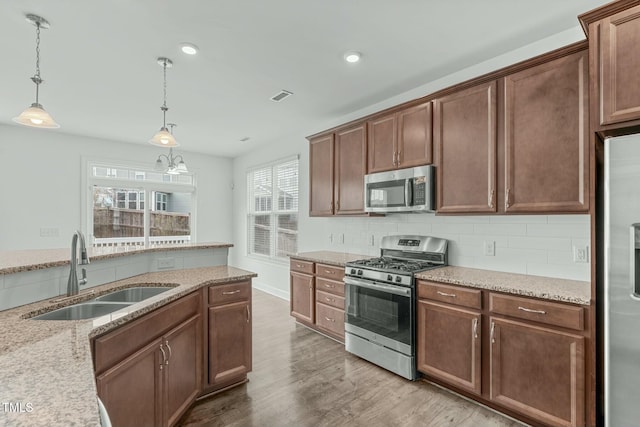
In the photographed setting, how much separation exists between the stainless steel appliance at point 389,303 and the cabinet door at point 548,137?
0.97 m

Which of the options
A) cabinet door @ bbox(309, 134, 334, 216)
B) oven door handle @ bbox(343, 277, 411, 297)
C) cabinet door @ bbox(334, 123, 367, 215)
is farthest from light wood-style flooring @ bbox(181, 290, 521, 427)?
cabinet door @ bbox(309, 134, 334, 216)

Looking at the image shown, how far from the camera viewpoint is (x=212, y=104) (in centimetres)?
387

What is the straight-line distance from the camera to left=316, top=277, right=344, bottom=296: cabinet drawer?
341cm

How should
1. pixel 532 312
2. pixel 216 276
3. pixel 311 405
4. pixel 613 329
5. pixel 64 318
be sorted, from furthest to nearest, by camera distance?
pixel 216 276 → pixel 311 405 → pixel 532 312 → pixel 64 318 → pixel 613 329

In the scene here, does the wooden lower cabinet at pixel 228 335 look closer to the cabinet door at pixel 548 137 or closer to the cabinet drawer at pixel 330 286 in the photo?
the cabinet drawer at pixel 330 286

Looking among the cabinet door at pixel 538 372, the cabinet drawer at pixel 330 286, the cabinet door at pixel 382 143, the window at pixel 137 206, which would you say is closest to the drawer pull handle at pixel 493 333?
the cabinet door at pixel 538 372

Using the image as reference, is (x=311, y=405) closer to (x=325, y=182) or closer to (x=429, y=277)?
(x=429, y=277)

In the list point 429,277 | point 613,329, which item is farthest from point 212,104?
point 613,329

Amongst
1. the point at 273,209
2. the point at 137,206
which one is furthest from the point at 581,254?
the point at 137,206

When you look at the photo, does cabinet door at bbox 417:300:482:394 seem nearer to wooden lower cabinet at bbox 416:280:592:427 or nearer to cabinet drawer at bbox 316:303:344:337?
wooden lower cabinet at bbox 416:280:592:427

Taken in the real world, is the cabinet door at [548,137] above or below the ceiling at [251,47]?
below

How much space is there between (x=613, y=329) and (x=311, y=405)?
1906 millimetres

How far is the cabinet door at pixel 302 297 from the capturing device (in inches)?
149

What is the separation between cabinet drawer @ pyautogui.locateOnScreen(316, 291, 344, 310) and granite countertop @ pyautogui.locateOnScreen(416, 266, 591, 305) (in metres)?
1.06
